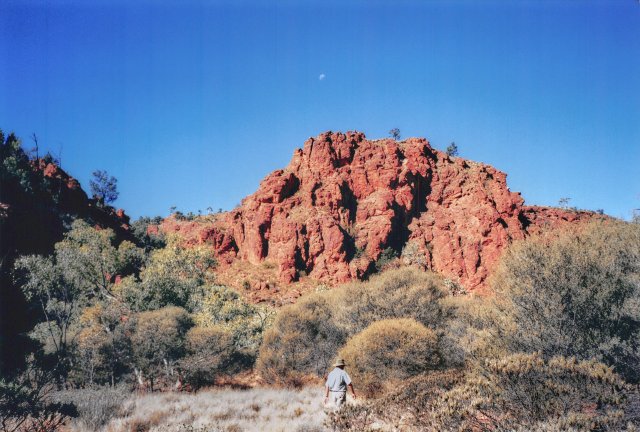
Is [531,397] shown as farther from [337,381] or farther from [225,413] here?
[225,413]

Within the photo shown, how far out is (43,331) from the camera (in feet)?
74.7

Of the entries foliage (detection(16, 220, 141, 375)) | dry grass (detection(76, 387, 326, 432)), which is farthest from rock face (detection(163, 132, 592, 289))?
dry grass (detection(76, 387, 326, 432))

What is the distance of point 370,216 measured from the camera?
5338 centimetres

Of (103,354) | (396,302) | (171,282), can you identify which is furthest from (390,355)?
(171,282)

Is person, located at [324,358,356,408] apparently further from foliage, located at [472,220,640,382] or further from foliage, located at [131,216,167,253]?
foliage, located at [131,216,167,253]

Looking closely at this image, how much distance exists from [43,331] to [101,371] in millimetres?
7162

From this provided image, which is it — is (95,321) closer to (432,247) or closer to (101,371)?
(101,371)

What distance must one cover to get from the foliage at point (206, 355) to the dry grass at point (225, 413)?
4.18 metres

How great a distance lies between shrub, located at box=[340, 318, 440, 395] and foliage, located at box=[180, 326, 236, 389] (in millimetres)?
8217

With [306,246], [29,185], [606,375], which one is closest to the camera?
[606,375]

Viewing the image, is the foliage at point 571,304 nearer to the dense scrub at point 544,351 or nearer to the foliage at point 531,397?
the dense scrub at point 544,351

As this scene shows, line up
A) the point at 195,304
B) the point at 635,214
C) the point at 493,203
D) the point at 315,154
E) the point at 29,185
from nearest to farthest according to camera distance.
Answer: the point at 635,214 → the point at 195,304 → the point at 29,185 → the point at 493,203 → the point at 315,154

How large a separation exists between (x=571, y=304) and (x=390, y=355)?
5810 mm

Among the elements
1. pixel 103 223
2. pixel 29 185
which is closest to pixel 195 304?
pixel 29 185
